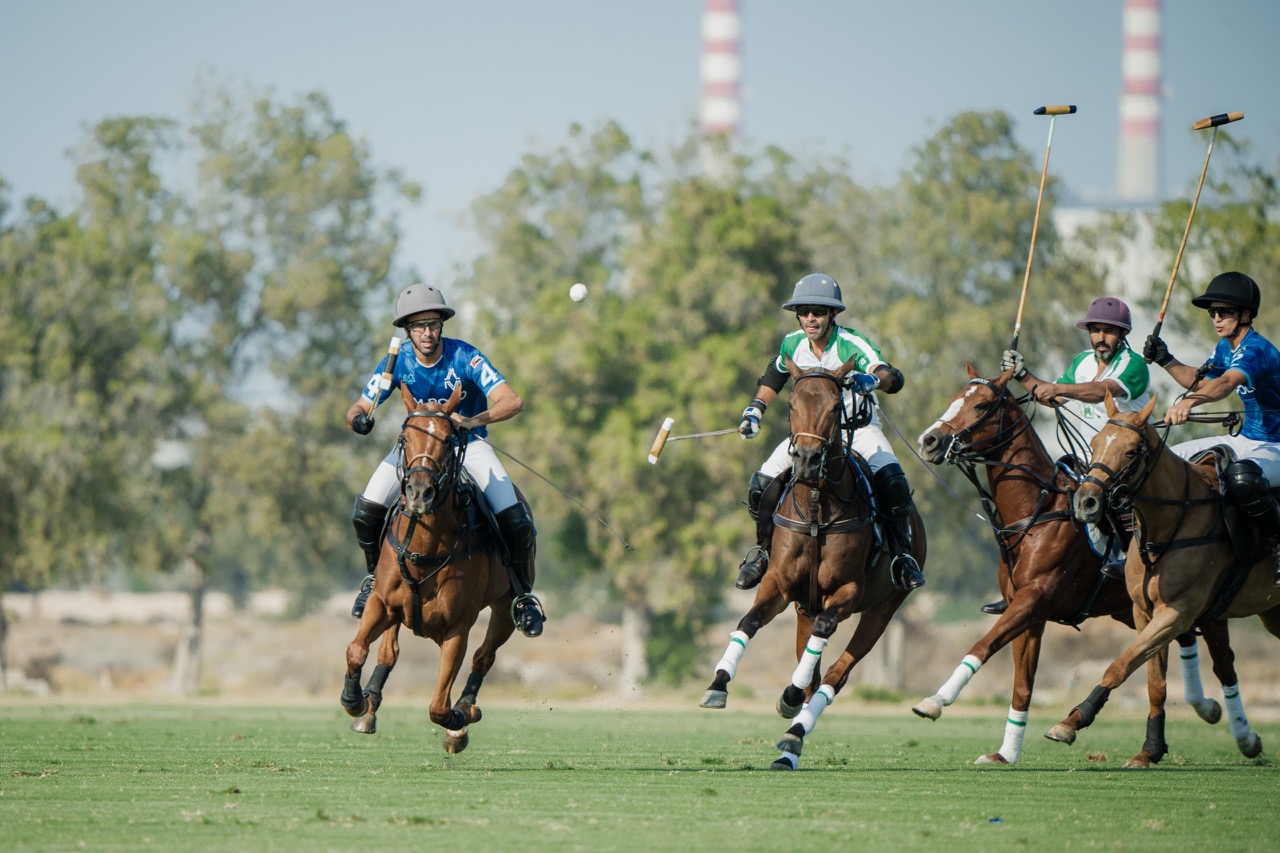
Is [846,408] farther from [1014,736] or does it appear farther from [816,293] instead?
[1014,736]

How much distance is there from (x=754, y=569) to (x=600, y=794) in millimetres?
2649

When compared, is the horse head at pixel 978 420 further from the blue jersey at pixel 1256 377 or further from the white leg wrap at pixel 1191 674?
the white leg wrap at pixel 1191 674

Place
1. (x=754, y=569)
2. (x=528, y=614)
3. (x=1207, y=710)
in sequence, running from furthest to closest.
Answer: (x=1207, y=710) < (x=754, y=569) < (x=528, y=614)

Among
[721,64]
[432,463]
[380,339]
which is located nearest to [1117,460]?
Answer: [432,463]

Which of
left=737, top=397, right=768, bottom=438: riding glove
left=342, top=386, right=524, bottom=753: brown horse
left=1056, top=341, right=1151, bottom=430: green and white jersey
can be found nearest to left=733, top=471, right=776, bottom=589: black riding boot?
left=737, top=397, right=768, bottom=438: riding glove

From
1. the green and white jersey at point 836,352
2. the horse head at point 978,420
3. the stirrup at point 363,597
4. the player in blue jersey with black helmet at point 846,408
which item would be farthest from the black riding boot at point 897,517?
the stirrup at point 363,597

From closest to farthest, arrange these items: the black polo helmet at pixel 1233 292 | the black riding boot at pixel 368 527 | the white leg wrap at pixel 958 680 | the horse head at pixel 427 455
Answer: the horse head at pixel 427 455 → the white leg wrap at pixel 958 680 → the black riding boot at pixel 368 527 → the black polo helmet at pixel 1233 292

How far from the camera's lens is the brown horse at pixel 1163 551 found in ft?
37.5

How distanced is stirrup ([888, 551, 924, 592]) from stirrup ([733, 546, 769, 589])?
0.95 metres

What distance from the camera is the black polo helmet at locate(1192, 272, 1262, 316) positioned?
12.5 meters

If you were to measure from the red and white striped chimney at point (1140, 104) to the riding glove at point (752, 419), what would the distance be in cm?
11020

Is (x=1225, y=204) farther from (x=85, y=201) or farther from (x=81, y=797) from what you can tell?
(x=81, y=797)

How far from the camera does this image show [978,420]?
12.6 metres

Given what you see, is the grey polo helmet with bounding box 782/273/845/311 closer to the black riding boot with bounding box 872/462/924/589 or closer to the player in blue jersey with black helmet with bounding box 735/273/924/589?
the player in blue jersey with black helmet with bounding box 735/273/924/589
